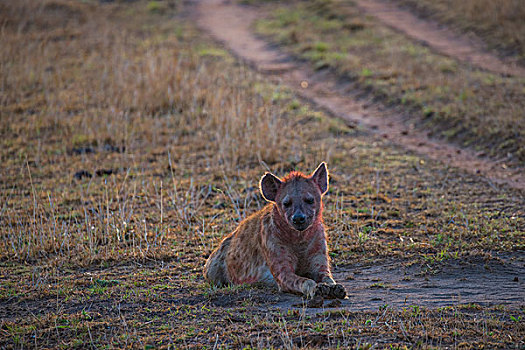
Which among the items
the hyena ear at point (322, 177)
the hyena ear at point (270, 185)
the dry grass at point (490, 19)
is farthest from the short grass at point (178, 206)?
the dry grass at point (490, 19)

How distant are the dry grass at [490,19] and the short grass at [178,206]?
6.32 metres

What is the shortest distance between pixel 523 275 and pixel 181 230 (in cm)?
386

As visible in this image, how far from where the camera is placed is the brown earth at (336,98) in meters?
9.47

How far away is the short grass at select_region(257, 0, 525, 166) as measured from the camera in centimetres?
1036

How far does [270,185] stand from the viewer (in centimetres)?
544

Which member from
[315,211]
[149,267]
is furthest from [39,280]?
[315,211]

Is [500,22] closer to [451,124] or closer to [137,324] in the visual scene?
[451,124]

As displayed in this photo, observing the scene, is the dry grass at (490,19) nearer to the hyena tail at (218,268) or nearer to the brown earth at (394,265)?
the brown earth at (394,265)

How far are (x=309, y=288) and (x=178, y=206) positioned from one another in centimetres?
351

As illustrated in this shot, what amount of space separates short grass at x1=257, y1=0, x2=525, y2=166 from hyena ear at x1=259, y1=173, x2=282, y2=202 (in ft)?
17.6

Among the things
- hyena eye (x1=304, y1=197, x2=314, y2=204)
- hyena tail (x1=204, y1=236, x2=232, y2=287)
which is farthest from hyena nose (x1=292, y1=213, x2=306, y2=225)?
hyena tail (x1=204, y1=236, x2=232, y2=287)

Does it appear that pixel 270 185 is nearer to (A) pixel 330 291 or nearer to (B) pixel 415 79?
(A) pixel 330 291

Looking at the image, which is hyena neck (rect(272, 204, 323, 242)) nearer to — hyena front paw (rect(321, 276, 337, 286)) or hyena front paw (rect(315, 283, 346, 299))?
hyena front paw (rect(321, 276, 337, 286))

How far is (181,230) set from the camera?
7.42 m
